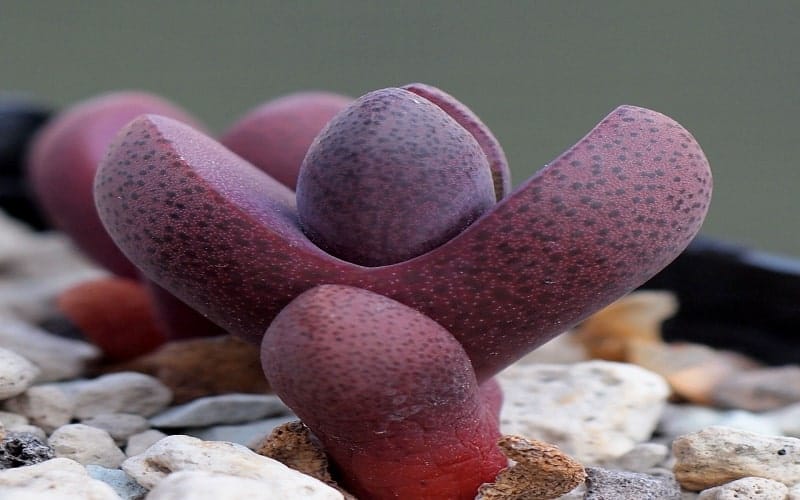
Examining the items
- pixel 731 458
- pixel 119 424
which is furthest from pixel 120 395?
pixel 731 458

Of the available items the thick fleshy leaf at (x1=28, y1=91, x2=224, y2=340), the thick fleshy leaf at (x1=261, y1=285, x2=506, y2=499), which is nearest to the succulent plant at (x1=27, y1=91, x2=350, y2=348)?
the thick fleshy leaf at (x1=28, y1=91, x2=224, y2=340)

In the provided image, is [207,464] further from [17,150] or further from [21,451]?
[17,150]

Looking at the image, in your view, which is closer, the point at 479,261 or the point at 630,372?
the point at 479,261

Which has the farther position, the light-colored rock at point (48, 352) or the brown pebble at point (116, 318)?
the brown pebble at point (116, 318)

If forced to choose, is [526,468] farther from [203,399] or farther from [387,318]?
[203,399]

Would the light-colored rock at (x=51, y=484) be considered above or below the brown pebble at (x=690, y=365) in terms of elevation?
above

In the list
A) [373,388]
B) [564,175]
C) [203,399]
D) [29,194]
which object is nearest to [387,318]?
[373,388]

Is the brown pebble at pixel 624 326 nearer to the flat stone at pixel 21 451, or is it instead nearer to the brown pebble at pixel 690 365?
the brown pebble at pixel 690 365

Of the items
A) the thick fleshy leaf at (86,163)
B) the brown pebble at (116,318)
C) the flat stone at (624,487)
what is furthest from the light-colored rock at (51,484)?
the thick fleshy leaf at (86,163)
